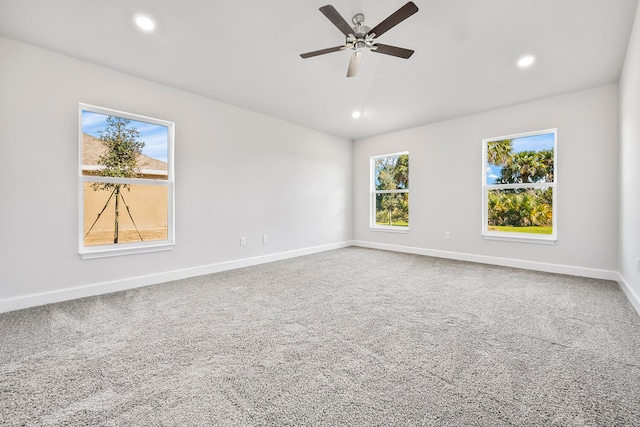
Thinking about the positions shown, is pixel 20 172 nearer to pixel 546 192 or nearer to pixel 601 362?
pixel 601 362

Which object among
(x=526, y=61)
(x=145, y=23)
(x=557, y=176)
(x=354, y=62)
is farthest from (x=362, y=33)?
(x=557, y=176)

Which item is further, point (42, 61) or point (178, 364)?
point (42, 61)

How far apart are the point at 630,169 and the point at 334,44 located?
10.7 feet

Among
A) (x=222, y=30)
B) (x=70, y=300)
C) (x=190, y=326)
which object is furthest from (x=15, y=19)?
(x=190, y=326)

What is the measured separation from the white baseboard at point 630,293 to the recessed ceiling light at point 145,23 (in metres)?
4.93

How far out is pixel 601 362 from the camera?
1.71 m

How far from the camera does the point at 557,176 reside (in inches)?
155

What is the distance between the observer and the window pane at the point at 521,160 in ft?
13.5

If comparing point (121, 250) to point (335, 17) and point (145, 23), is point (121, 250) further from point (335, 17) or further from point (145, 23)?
point (335, 17)

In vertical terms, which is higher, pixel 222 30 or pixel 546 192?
pixel 222 30

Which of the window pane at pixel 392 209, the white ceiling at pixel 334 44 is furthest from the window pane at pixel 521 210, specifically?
the window pane at pixel 392 209

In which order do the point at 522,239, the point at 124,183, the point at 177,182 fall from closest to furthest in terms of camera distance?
the point at 124,183 → the point at 177,182 → the point at 522,239

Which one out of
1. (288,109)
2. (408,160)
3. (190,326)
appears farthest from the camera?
(408,160)

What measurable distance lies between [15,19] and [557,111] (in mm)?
6078
